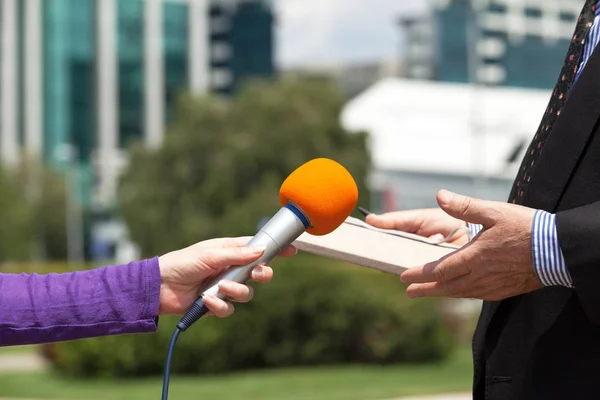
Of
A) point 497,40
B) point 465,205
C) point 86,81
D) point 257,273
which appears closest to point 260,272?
point 257,273

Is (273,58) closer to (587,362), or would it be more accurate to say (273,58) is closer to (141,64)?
(141,64)

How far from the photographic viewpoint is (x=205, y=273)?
2.19m

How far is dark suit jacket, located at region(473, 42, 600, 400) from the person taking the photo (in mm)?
1955

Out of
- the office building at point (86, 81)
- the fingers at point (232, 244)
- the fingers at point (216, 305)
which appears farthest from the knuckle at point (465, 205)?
the office building at point (86, 81)

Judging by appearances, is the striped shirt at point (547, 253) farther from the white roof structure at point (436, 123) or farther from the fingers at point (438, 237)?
the white roof structure at point (436, 123)

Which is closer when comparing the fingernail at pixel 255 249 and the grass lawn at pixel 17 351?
the fingernail at pixel 255 249

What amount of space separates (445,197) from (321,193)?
0.81 ft

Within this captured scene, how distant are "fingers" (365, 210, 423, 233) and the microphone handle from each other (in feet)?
1.67

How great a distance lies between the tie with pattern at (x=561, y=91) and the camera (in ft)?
6.93

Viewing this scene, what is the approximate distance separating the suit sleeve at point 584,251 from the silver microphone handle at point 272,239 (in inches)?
20.2

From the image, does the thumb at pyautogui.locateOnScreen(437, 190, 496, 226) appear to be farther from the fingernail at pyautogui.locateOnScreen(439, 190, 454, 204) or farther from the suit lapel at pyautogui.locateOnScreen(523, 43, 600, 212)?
the suit lapel at pyautogui.locateOnScreen(523, 43, 600, 212)

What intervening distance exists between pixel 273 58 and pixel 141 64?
637 inches

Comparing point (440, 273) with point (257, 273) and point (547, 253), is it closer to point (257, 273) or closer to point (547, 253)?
point (547, 253)

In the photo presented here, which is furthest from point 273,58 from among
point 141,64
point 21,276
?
point 21,276
